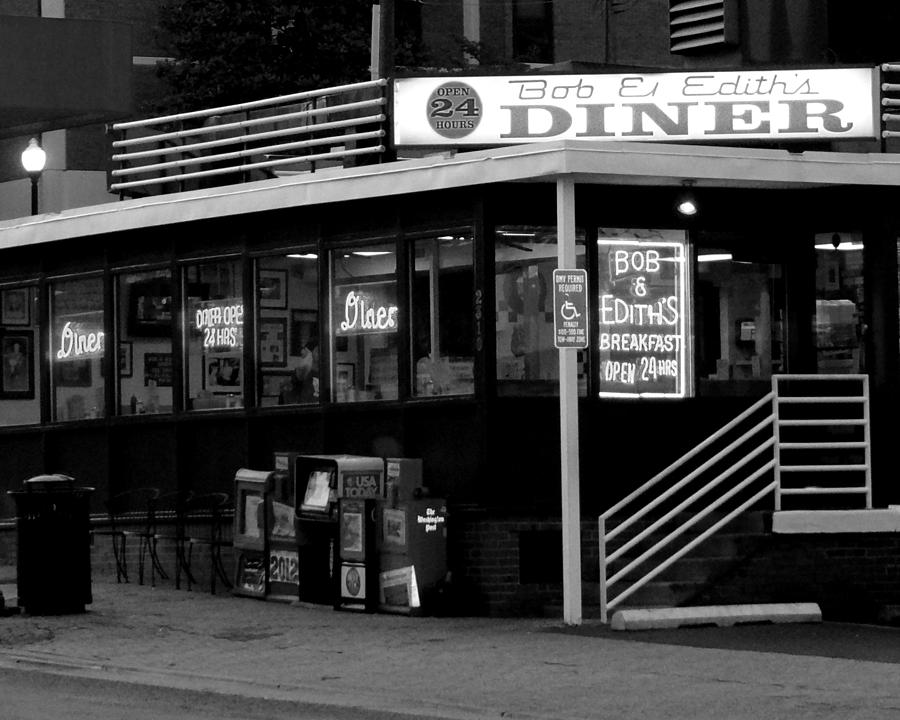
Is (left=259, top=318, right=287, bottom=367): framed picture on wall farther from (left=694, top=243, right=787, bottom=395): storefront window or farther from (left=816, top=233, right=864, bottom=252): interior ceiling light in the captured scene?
(left=816, top=233, right=864, bottom=252): interior ceiling light

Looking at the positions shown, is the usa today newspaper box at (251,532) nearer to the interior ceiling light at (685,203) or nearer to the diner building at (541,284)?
the diner building at (541,284)

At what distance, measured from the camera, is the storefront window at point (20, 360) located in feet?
66.2

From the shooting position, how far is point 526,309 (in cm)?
→ 1633

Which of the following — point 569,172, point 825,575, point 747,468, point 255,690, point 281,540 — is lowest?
point 255,690

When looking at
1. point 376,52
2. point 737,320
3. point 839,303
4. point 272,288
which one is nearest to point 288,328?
point 272,288

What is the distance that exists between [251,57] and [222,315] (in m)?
19.6

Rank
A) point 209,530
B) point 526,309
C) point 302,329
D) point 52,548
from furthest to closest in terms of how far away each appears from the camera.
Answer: point 209,530
point 302,329
point 526,309
point 52,548

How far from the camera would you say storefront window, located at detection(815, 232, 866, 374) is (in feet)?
56.6

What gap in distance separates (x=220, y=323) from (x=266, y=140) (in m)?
2.14

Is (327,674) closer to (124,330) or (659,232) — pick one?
(659,232)

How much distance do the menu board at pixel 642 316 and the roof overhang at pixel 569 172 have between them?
0.74 meters

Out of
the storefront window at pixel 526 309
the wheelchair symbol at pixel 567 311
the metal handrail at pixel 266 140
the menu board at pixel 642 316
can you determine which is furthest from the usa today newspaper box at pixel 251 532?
the wheelchair symbol at pixel 567 311

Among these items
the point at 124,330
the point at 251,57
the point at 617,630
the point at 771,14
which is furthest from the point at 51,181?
the point at 617,630

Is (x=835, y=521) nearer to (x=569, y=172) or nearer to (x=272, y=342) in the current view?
(x=569, y=172)
